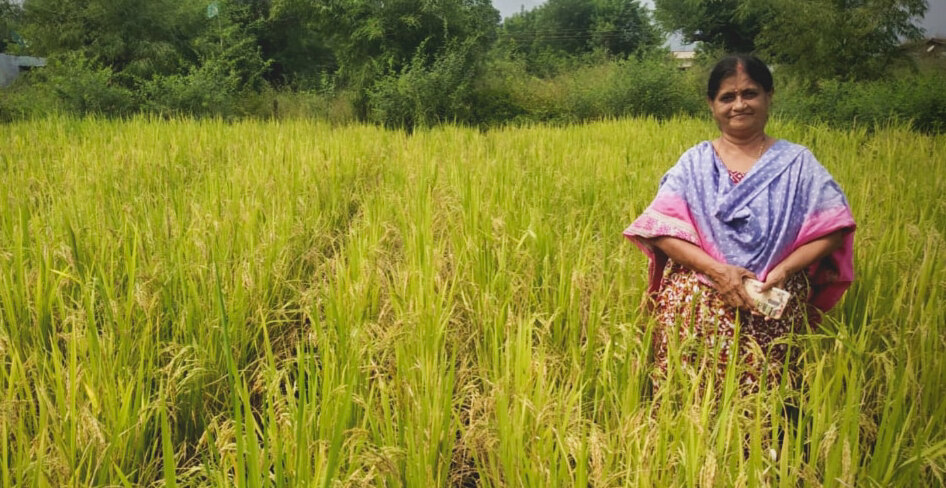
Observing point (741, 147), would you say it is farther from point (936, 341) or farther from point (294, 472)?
point (294, 472)

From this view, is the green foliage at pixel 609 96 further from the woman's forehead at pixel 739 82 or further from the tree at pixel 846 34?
the woman's forehead at pixel 739 82

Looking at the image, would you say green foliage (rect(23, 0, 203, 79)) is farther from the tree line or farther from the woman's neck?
the woman's neck

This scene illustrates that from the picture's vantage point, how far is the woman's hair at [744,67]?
1.57 m

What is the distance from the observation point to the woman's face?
1.57 m

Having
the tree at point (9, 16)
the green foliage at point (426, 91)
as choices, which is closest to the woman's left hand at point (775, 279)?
the green foliage at point (426, 91)

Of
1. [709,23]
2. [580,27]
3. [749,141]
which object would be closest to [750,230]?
[749,141]

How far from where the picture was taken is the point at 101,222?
2.32 meters

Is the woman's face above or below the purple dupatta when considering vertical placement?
above

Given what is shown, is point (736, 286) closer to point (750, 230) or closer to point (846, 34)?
point (750, 230)

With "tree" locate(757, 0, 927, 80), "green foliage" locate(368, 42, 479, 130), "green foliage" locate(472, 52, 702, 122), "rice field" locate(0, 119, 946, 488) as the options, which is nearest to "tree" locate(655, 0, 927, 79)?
"tree" locate(757, 0, 927, 80)

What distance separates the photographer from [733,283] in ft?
4.86

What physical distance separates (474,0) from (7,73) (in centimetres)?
1424

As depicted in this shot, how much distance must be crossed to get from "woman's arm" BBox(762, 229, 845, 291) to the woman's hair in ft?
1.45

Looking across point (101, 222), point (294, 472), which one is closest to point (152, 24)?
point (101, 222)
